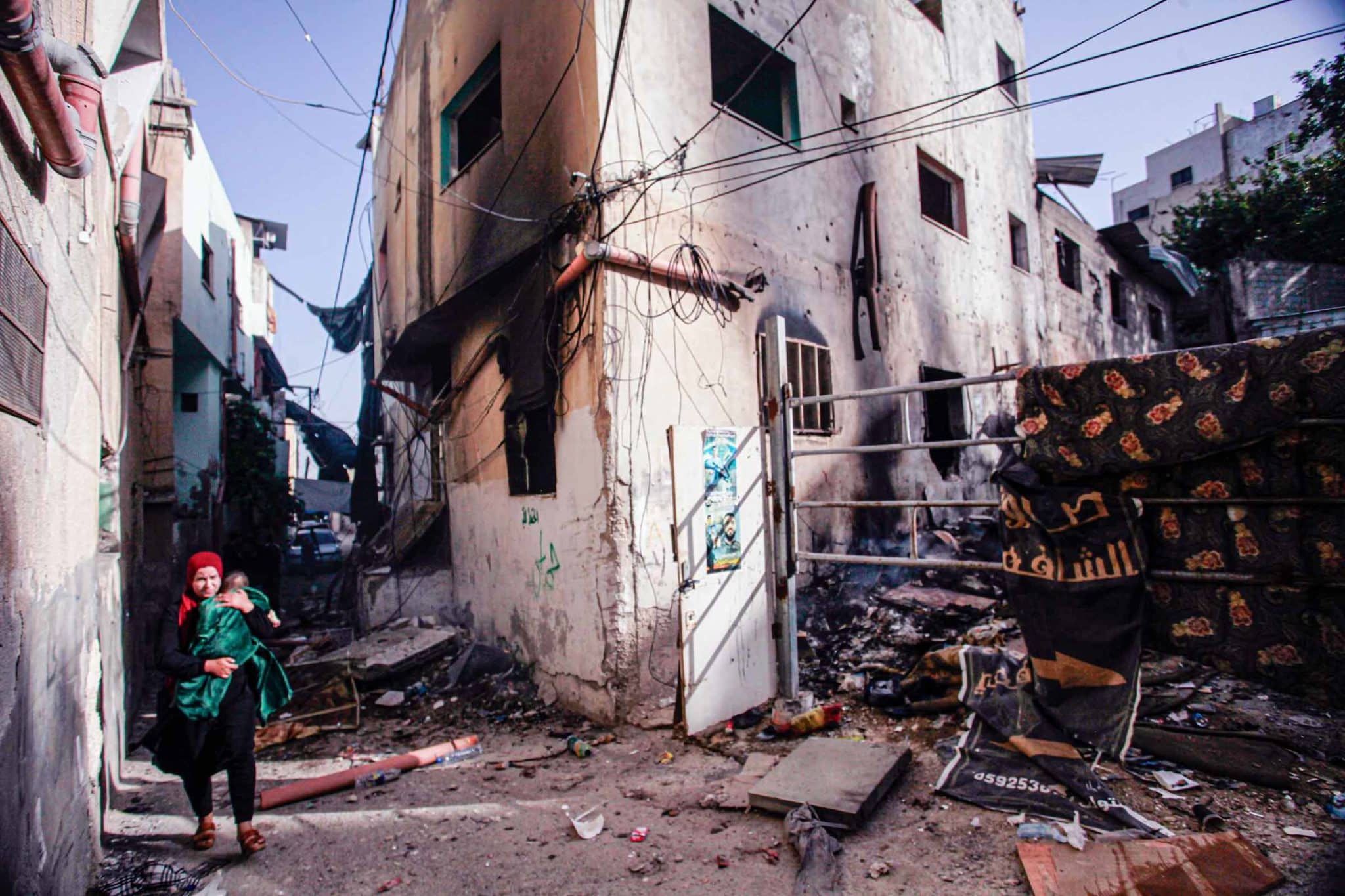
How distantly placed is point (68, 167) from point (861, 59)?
8.39m

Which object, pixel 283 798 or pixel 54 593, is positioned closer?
pixel 54 593

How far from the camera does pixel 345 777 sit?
4.54 metres

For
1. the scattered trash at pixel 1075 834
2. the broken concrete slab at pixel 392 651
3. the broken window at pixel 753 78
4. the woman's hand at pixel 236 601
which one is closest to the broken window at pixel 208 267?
the broken concrete slab at pixel 392 651

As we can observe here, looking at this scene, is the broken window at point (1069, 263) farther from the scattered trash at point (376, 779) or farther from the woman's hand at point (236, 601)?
the woman's hand at point (236, 601)

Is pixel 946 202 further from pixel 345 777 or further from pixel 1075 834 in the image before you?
pixel 345 777

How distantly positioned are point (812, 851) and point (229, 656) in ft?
10.6

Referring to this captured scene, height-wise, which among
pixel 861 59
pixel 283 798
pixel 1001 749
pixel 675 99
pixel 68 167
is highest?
pixel 861 59

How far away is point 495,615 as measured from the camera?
7.31 meters

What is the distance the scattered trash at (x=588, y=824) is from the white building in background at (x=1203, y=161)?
24971mm

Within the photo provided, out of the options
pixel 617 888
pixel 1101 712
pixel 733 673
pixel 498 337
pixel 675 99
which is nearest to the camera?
pixel 617 888

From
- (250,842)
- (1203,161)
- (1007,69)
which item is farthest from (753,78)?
(1203,161)

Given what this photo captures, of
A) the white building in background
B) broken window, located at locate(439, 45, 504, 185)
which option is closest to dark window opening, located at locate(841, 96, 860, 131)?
broken window, located at locate(439, 45, 504, 185)

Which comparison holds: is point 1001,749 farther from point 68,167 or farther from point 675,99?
point 675,99

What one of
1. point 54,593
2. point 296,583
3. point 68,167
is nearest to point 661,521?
point 54,593
